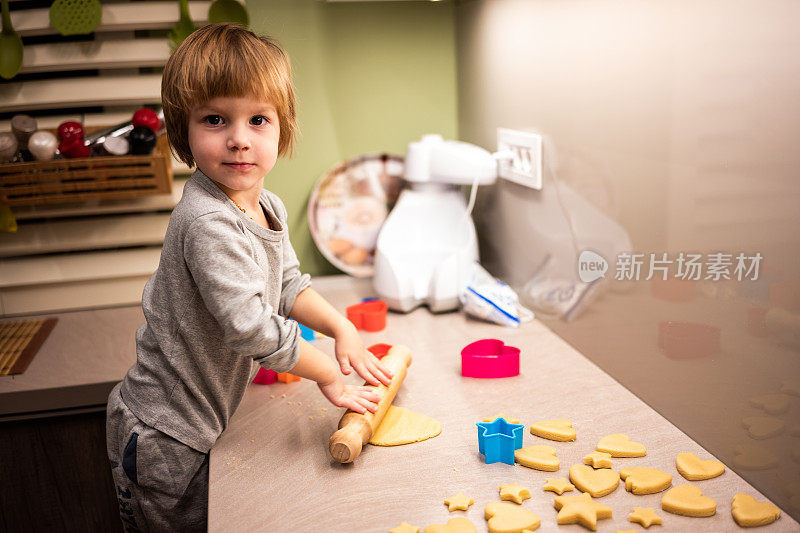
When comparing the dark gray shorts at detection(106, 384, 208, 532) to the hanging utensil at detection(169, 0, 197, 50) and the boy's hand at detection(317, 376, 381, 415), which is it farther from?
the hanging utensil at detection(169, 0, 197, 50)

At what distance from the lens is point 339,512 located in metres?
0.72

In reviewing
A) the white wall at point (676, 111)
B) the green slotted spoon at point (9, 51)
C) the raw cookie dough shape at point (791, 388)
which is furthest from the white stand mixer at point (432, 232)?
the green slotted spoon at point (9, 51)

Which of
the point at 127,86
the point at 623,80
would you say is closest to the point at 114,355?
the point at 127,86

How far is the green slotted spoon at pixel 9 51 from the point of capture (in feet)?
4.71

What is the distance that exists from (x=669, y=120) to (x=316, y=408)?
611mm

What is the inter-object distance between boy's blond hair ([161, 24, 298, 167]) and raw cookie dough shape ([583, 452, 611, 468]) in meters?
0.59

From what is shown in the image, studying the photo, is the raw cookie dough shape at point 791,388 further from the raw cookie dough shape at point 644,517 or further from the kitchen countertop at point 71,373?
the kitchen countertop at point 71,373

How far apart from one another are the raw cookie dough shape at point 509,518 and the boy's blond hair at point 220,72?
56cm

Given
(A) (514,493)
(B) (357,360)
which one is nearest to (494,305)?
(B) (357,360)

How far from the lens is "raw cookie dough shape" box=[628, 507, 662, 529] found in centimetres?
67

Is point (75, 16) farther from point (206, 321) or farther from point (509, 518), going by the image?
point (509, 518)

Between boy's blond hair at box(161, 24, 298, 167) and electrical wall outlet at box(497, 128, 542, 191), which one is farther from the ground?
boy's blond hair at box(161, 24, 298, 167)

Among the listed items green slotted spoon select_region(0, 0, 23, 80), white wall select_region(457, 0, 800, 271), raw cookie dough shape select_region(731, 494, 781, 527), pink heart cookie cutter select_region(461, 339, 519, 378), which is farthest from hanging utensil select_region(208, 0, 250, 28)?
raw cookie dough shape select_region(731, 494, 781, 527)

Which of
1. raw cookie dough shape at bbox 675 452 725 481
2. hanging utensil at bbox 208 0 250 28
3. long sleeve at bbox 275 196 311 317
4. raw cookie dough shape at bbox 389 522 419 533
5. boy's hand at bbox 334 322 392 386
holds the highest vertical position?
hanging utensil at bbox 208 0 250 28
